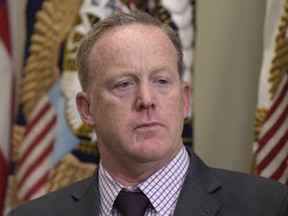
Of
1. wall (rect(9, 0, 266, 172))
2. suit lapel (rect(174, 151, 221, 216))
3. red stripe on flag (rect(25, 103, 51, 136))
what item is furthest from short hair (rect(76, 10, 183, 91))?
red stripe on flag (rect(25, 103, 51, 136))

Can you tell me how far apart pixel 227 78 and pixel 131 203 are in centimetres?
117

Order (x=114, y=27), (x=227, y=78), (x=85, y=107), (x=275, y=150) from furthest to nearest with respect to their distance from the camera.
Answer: (x=227, y=78) → (x=275, y=150) → (x=85, y=107) → (x=114, y=27)

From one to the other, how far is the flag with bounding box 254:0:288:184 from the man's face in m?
0.67

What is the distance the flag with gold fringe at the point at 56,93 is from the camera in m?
2.47

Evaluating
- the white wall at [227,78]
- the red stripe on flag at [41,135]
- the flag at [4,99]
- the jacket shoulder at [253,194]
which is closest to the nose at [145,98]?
the jacket shoulder at [253,194]

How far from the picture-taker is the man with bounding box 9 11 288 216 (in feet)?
5.09

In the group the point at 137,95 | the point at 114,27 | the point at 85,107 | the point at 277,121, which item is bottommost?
the point at 277,121

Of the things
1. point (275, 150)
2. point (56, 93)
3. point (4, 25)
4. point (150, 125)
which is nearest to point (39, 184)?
point (56, 93)

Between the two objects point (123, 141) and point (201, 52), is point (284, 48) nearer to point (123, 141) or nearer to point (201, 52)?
point (201, 52)

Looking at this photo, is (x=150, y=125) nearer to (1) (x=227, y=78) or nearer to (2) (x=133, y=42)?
(2) (x=133, y=42)

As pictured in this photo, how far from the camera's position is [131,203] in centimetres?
157

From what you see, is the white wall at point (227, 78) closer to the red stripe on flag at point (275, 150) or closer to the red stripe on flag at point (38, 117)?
the red stripe on flag at point (275, 150)

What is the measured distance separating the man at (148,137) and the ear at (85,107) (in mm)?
32

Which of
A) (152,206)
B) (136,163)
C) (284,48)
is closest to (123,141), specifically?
(136,163)
